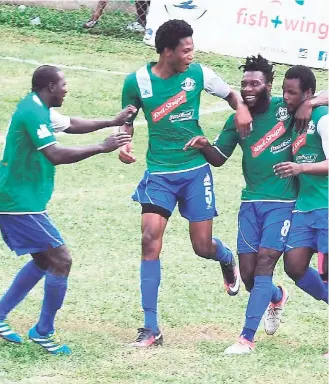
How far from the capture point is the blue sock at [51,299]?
7172mm

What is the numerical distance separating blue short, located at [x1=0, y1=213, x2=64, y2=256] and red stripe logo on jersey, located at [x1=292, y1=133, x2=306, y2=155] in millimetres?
1644

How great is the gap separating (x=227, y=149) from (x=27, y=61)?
946 cm

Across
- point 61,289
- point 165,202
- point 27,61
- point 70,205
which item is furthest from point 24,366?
point 27,61

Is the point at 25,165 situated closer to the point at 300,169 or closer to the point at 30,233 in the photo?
the point at 30,233

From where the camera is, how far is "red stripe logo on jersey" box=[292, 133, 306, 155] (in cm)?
720

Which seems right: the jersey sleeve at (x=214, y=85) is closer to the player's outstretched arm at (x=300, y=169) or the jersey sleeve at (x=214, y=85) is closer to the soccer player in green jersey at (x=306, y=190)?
the soccer player in green jersey at (x=306, y=190)

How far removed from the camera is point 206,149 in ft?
25.2

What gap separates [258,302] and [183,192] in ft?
3.23

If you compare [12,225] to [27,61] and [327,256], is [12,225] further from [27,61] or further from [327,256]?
[27,61]

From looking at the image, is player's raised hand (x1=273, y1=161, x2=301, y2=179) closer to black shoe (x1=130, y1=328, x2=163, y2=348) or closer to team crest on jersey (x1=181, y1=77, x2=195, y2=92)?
team crest on jersey (x1=181, y1=77, x2=195, y2=92)

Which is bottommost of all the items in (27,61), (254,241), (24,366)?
(27,61)

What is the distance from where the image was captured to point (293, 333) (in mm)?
7805

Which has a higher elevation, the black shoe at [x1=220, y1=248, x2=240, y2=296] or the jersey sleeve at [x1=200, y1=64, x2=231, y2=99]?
the jersey sleeve at [x1=200, y1=64, x2=231, y2=99]

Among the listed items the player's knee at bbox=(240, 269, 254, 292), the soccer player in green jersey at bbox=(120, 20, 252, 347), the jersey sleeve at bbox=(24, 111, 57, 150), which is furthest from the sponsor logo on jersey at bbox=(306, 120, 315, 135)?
the jersey sleeve at bbox=(24, 111, 57, 150)
